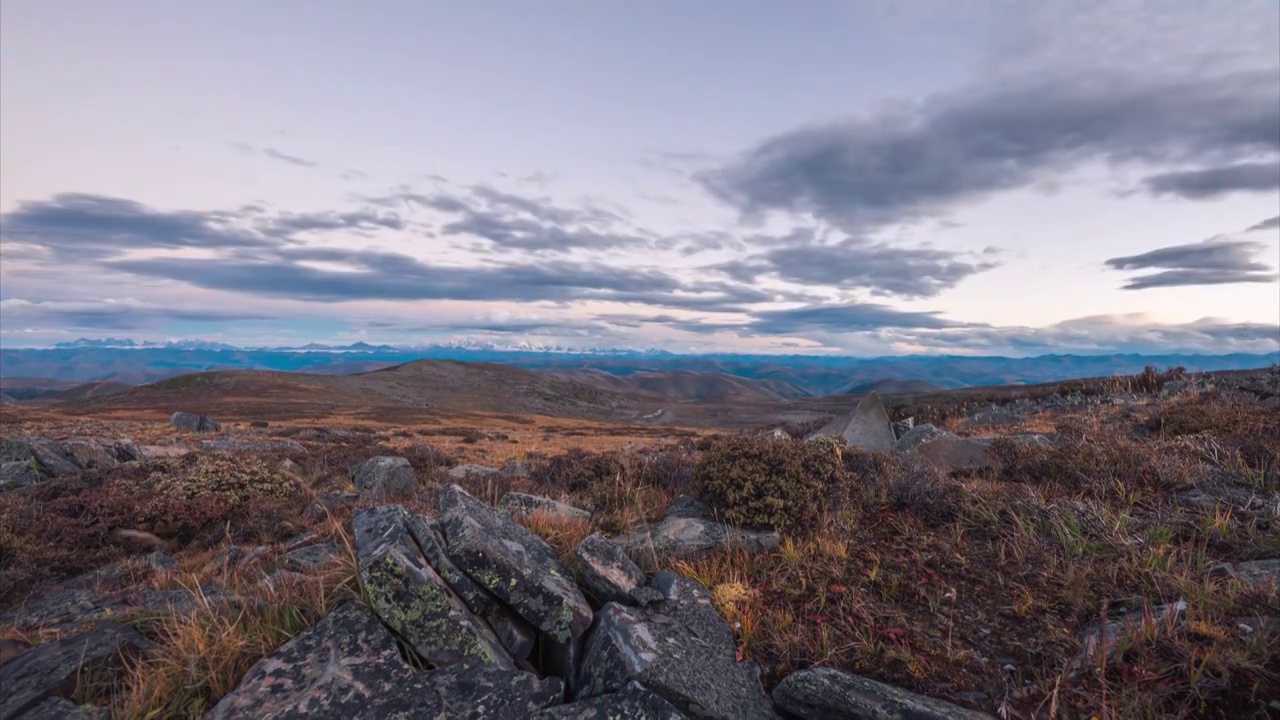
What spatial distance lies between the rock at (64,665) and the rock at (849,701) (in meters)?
5.17

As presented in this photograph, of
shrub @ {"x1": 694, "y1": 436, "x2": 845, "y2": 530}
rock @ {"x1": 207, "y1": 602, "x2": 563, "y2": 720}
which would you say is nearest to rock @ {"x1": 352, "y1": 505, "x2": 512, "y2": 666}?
rock @ {"x1": 207, "y1": 602, "x2": 563, "y2": 720}

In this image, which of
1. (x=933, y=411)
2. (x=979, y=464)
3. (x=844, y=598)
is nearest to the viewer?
(x=844, y=598)

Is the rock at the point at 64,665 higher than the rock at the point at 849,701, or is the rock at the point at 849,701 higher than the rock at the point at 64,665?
the rock at the point at 64,665

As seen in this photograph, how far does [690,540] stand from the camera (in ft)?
24.8

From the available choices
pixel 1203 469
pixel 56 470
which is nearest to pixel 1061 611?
pixel 1203 469

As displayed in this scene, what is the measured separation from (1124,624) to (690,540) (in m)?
4.33

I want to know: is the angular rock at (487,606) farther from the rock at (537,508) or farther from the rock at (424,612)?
the rock at (537,508)

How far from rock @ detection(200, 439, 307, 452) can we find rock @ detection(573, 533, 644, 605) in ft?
85.5

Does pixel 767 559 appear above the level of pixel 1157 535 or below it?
below

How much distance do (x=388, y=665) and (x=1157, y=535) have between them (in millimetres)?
7948

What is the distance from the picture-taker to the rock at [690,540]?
23.8ft

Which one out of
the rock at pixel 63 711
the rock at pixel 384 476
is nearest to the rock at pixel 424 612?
the rock at pixel 63 711

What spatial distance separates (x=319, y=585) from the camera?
5.50 metres

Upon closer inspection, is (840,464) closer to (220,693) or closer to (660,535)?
(660,535)
